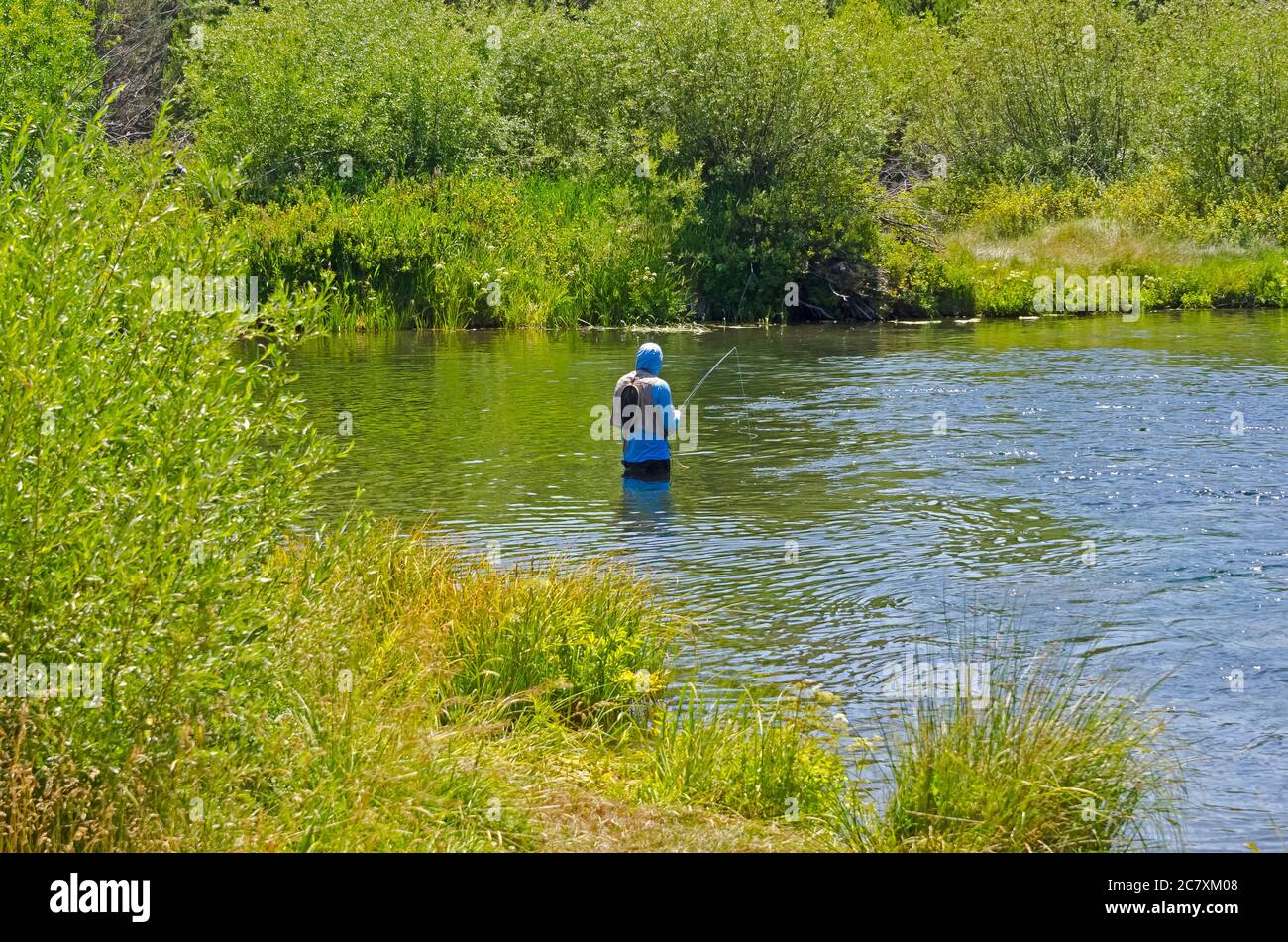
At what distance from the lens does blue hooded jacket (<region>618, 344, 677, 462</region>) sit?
1648cm

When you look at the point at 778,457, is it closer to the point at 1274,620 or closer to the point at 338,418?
the point at 338,418

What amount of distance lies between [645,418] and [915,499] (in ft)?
10.2

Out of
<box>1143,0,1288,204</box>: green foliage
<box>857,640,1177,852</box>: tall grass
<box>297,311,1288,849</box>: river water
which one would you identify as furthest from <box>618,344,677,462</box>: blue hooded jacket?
<box>1143,0,1288,204</box>: green foliage

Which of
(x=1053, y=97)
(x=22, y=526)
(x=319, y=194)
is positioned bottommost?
(x=22, y=526)

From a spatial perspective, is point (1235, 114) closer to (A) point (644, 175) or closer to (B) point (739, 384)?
(A) point (644, 175)

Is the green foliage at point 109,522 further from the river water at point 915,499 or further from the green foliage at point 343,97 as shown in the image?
the green foliage at point 343,97

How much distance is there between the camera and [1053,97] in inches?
1949

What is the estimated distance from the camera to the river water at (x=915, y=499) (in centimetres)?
1058

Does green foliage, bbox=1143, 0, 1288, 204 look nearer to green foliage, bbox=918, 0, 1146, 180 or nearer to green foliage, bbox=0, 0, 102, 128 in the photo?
green foliage, bbox=918, 0, 1146, 180

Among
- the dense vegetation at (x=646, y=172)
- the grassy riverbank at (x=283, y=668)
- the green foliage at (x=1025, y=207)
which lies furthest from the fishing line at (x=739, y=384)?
the green foliage at (x=1025, y=207)

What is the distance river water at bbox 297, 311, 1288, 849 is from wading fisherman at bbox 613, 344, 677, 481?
1.08 ft

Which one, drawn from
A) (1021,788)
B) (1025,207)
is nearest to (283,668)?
(1021,788)
